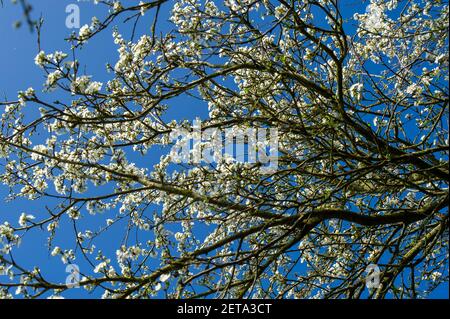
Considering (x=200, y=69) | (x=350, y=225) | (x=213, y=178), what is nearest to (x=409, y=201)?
(x=350, y=225)

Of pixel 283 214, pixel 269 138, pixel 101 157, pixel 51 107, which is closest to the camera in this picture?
pixel 51 107

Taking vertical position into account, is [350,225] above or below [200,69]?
below

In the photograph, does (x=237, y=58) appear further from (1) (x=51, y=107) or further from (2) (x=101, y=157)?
(1) (x=51, y=107)

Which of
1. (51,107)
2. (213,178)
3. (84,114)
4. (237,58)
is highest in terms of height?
(237,58)

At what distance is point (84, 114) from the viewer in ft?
23.1

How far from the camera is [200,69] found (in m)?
6.34

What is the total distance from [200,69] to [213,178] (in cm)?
139
